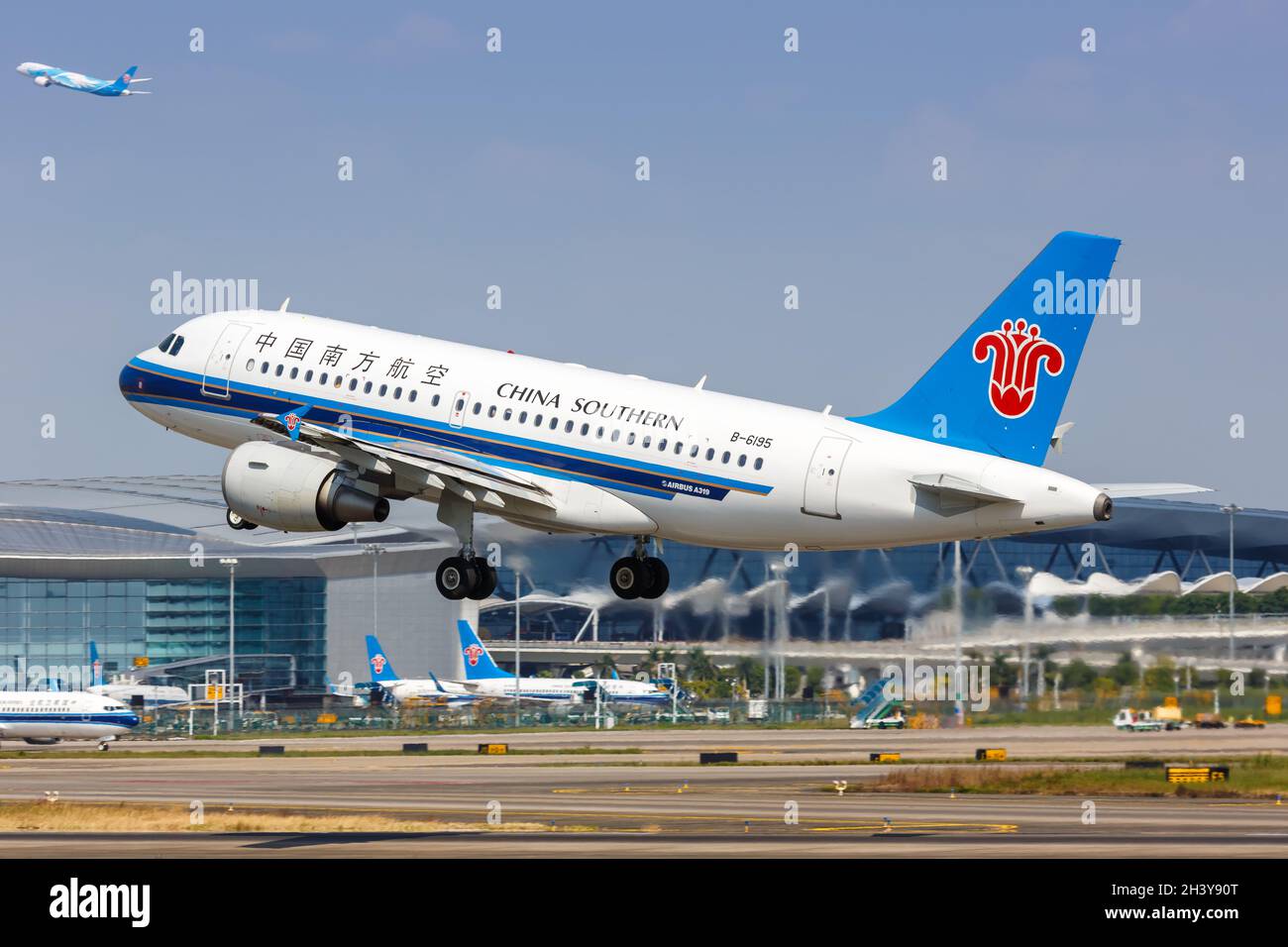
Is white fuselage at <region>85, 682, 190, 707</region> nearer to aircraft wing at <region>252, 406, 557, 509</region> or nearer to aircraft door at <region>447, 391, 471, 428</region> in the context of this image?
aircraft wing at <region>252, 406, 557, 509</region>

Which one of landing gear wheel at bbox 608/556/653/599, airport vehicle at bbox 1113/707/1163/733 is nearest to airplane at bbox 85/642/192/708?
airport vehicle at bbox 1113/707/1163/733

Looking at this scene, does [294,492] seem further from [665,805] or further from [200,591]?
[200,591]

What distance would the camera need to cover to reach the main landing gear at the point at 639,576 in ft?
157

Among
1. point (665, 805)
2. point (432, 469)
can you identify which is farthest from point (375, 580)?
point (432, 469)

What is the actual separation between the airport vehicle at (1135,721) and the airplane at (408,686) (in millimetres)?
56103

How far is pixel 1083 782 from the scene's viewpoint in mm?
65875

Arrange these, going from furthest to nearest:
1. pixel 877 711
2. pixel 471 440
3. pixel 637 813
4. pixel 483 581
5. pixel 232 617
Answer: pixel 232 617 < pixel 877 711 < pixel 637 813 < pixel 483 581 < pixel 471 440

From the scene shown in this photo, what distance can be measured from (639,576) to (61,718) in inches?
3031

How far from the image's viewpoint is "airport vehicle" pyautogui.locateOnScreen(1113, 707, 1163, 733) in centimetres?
7562

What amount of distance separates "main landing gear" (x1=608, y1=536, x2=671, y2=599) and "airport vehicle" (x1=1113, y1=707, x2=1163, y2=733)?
33.7 m

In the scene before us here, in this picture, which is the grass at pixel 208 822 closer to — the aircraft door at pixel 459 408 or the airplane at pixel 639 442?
the airplane at pixel 639 442

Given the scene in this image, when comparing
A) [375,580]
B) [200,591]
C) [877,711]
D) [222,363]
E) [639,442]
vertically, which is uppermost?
[222,363]
